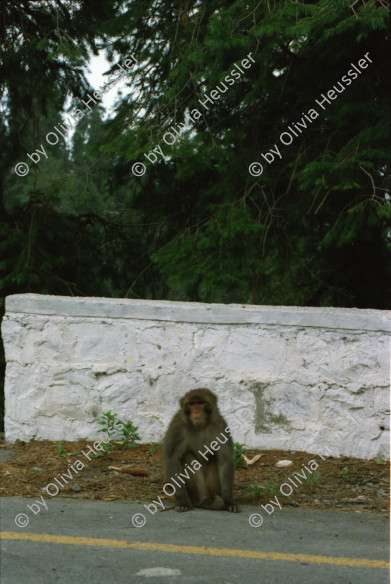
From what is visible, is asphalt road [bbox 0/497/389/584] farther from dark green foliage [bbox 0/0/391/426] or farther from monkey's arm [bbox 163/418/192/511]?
dark green foliage [bbox 0/0/391/426]

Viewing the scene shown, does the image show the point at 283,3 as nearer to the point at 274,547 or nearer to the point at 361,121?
the point at 361,121

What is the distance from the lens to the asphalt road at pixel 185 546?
384 centimetres

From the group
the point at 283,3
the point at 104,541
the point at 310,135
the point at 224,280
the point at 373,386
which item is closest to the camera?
the point at 104,541

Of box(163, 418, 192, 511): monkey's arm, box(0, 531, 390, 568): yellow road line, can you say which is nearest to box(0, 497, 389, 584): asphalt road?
box(0, 531, 390, 568): yellow road line

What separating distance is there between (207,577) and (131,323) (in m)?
3.39

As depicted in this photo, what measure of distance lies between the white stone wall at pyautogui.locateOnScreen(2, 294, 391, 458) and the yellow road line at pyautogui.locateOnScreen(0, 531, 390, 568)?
2.45 meters

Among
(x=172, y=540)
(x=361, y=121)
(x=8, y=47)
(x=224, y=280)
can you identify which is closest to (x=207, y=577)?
(x=172, y=540)

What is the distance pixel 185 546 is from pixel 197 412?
1.14m

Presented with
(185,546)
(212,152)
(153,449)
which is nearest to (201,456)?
(185,546)

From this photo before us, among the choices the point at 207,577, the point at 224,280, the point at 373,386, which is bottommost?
the point at 207,577

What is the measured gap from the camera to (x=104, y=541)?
4352mm

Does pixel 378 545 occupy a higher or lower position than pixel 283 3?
lower

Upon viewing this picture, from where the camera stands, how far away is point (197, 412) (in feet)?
17.1

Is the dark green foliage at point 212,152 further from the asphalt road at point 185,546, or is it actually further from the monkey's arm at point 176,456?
the asphalt road at point 185,546
